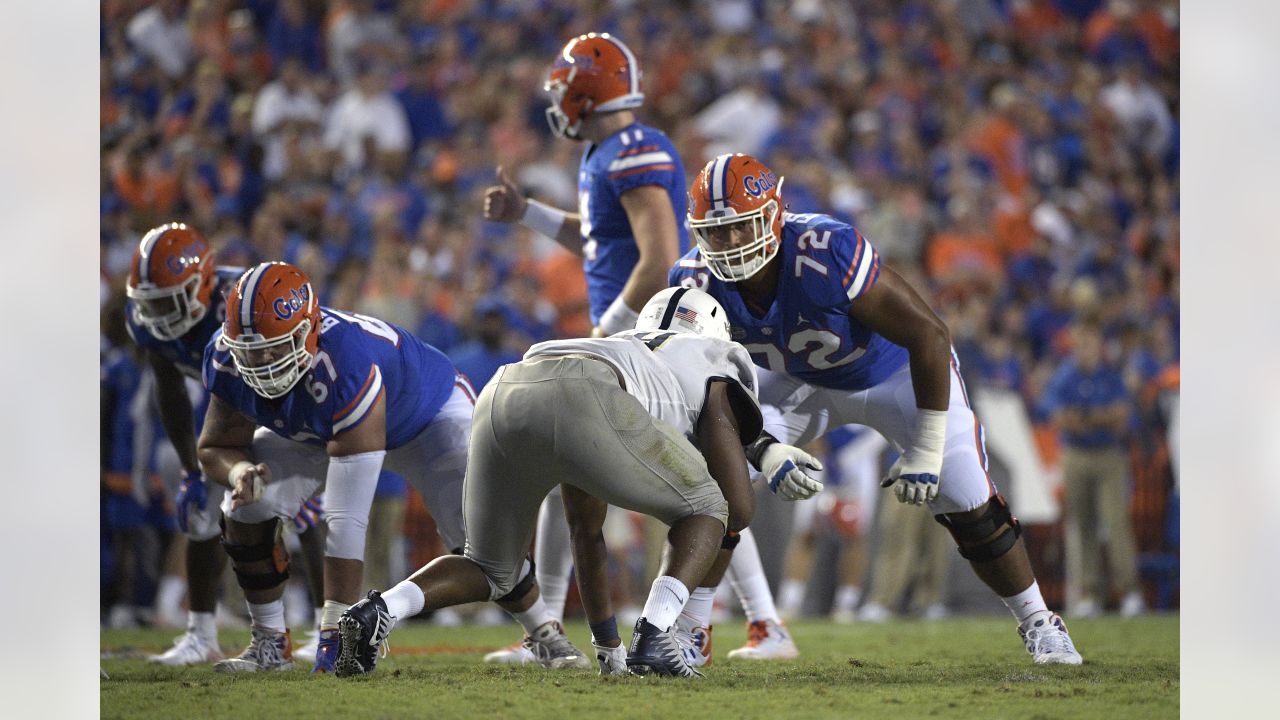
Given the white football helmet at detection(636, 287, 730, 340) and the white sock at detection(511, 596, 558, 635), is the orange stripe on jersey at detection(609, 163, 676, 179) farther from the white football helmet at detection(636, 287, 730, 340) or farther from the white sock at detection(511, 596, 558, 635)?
the white sock at detection(511, 596, 558, 635)

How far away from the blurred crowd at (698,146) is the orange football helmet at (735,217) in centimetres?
358

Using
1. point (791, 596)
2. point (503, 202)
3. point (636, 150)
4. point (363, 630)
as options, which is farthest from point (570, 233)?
point (791, 596)

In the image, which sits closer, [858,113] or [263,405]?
[263,405]

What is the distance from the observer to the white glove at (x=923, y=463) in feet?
12.5

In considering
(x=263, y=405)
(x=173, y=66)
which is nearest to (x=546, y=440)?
(x=263, y=405)

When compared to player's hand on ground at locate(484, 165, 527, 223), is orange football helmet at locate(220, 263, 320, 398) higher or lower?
lower

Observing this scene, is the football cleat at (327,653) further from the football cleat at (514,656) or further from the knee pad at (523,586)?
A: the football cleat at (514,656)

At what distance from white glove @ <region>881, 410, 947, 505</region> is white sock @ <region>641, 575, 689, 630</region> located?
0.76m

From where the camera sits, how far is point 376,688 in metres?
3.49

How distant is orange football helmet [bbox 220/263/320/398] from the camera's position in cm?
381

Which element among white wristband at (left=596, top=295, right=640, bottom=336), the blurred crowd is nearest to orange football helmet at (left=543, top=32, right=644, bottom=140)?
white wristband at (left=596, top=295, right=640, bottom=336)

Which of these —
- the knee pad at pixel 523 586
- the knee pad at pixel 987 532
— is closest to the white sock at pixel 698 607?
the knee pad at pixel 523 586
